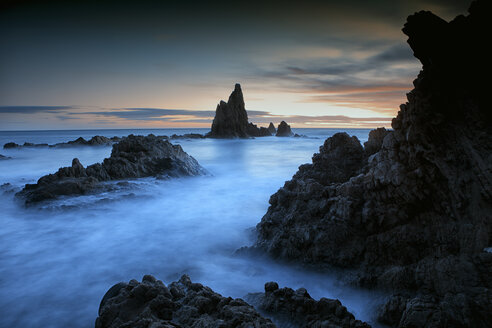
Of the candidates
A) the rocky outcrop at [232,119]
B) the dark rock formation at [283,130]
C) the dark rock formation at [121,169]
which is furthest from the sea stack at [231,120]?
the dark rock formation at [121,169]

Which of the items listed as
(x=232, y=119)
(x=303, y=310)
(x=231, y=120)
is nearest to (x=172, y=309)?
(x=303, y=310)

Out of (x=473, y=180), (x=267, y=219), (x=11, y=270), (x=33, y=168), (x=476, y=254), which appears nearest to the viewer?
(x=476, y=254)

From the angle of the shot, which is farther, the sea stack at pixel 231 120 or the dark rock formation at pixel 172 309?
the sea stack at pixel 231 120

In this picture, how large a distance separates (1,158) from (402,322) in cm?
2974

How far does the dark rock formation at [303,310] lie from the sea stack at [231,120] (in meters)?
59.4

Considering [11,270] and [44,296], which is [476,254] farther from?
[11,270]

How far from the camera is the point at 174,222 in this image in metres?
8.77

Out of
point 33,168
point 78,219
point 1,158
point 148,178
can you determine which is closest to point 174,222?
point 78,219

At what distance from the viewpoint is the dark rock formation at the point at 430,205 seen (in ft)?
11.1

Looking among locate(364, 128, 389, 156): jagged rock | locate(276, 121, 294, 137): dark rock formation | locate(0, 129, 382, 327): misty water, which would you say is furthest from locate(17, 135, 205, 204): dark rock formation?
locate(276, 121, 294, 137): dark rock formation

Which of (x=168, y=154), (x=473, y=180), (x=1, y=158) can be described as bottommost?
(x=1, y=158)

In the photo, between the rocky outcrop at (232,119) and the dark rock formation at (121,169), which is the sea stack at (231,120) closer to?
the rocky outcrop at (232,119)

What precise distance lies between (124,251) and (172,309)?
3.97 m

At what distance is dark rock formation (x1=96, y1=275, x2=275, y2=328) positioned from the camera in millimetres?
2896
